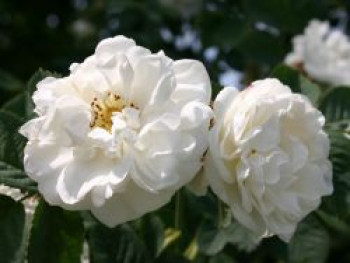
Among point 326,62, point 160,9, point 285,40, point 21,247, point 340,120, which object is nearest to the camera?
point 21,247

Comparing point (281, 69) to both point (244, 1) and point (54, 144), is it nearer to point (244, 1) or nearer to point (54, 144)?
point (54, 144)

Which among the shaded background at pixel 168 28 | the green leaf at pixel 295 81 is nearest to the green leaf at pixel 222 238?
the green leaf at pixel 295 81

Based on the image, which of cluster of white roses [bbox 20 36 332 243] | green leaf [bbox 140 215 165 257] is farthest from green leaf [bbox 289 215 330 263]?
cluster of white roses [bbox 20 36 332 243]

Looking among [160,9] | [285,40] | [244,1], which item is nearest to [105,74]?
[244,1]

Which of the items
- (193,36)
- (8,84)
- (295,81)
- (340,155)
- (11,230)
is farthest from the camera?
(193,36)

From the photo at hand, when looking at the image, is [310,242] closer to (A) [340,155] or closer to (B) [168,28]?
(A) [340,155]

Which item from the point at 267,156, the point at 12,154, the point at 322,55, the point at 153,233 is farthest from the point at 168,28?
the point at 267,156
